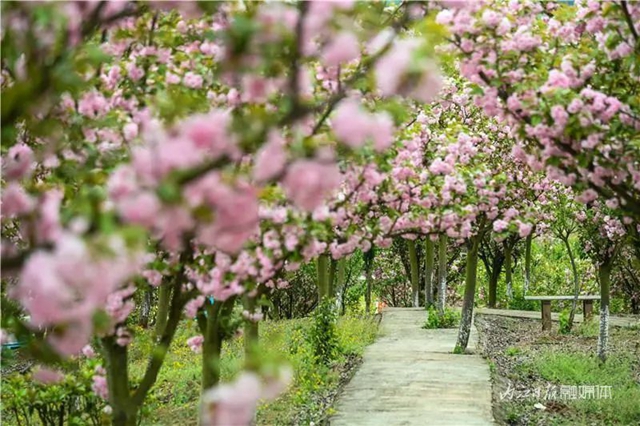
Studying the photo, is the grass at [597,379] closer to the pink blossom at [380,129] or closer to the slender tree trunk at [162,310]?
the slender tree trunk at [162,310]

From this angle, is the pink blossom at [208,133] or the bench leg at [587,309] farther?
the bench leg at [587,309]

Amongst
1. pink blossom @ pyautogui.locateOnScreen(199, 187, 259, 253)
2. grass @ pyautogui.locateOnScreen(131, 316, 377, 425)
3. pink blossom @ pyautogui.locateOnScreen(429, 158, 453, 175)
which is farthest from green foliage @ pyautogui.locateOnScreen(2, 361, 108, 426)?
pink blossom @ pyautogui.locateOnScreen(199, 187, 259, 253)

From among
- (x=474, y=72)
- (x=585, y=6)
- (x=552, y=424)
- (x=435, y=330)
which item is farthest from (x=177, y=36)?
(x=435, y=330)

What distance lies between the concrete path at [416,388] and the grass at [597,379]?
1013 millimetres

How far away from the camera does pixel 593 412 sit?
9375 millimetres

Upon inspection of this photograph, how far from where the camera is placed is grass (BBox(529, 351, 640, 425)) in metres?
9.16

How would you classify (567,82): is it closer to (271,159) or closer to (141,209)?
(271,159)

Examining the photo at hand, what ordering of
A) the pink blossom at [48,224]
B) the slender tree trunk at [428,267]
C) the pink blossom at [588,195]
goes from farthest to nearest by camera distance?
the slender tree trunk at [428,267]
the pink blossom at [588,195]
the pink blossom at [48,224]

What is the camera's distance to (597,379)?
434 inches

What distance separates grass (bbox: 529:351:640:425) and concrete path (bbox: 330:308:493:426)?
1013 millimetres

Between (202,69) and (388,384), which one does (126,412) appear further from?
(388,384)

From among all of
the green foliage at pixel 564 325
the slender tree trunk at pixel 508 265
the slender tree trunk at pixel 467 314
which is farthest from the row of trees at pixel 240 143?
the slender tree trunk at pixel 508 265

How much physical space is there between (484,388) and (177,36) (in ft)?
21.7

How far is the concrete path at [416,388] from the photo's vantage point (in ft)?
27.4
